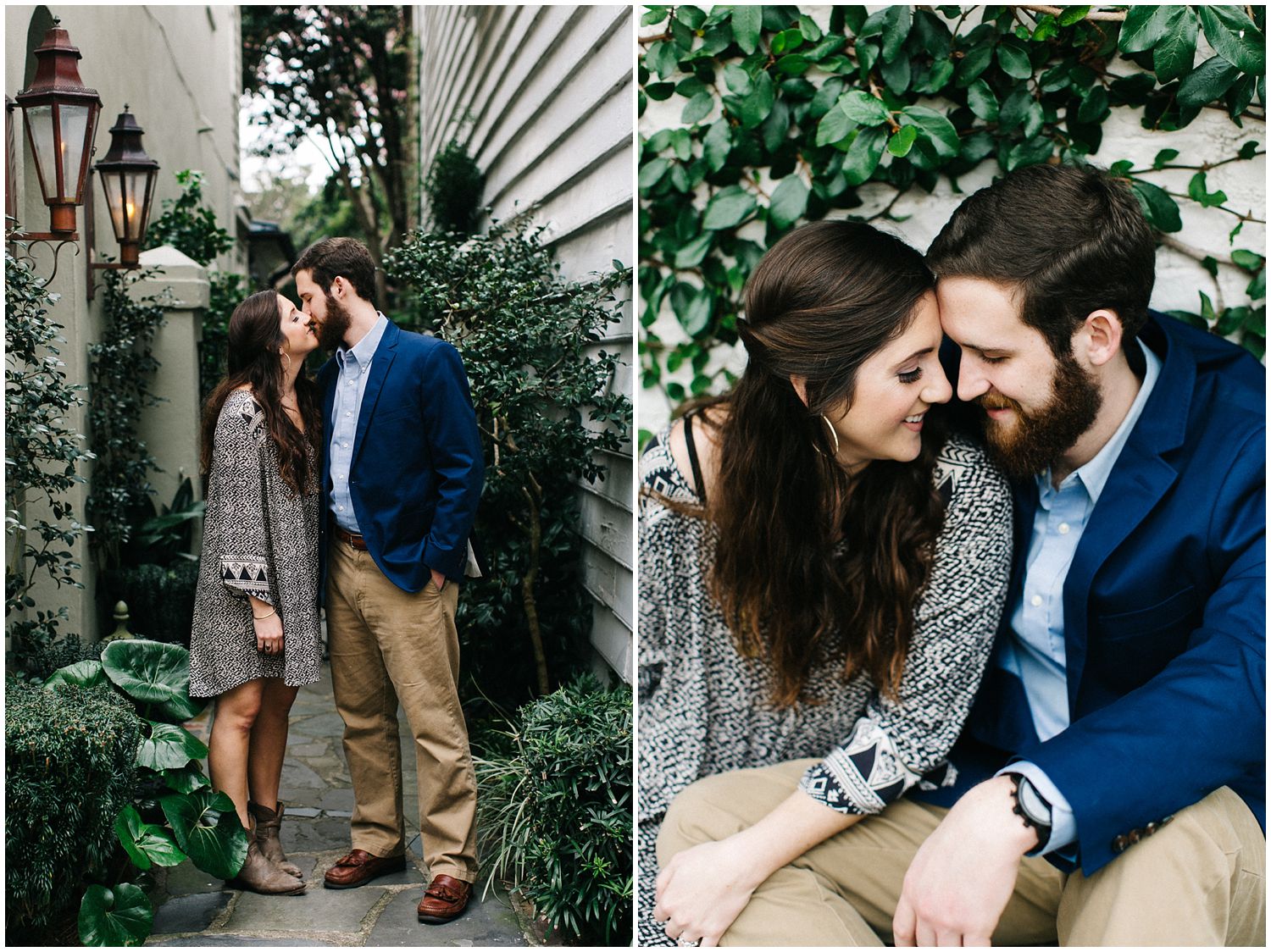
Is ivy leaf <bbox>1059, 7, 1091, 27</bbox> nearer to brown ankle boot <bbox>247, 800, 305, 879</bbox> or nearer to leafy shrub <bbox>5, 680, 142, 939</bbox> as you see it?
leafy shrub <bbox>5, 680, 142, 939</bbox>

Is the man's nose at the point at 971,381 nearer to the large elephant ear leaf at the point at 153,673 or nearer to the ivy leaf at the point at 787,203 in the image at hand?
the ivy leaf at the point at 787,203

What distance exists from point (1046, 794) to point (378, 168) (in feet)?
40.8

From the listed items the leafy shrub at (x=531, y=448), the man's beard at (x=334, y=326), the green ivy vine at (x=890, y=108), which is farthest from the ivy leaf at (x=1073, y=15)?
the man's beard at (x=334, y=326)

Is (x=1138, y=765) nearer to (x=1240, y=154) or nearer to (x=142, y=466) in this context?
(x=1240, y=154)

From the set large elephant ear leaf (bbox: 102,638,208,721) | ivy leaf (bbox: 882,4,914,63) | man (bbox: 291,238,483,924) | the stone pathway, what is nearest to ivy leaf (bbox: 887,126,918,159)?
ivy leaf (bbox: 882,4,914,63)

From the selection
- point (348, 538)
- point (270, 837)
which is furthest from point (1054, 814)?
point (270, 837)

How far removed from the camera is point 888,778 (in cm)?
208

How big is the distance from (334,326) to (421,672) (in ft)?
3.16

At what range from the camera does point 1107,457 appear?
2111 mm

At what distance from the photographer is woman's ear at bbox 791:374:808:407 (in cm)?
208

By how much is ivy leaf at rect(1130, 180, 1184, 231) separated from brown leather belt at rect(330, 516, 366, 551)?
2.14m

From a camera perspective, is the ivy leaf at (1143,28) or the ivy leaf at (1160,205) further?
the ivy leaf at (1160,205)

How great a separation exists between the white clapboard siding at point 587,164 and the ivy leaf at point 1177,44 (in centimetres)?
123

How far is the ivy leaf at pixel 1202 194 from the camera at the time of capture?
2.49m
